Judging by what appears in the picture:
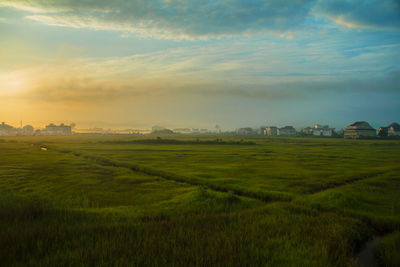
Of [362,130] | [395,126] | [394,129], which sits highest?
[395,126]

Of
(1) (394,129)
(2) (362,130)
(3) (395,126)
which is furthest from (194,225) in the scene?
(3) (395,126)

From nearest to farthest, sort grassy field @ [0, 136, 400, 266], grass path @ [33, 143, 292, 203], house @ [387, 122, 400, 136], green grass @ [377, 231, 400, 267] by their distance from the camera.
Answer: grassy field @ [0, 136, 400, 266], green grass @ [377, 231, 400, 267], grass path @ [33, 143, 292, 203], house @ [387, 122, 400, 136]

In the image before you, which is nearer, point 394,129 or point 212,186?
point 212,186

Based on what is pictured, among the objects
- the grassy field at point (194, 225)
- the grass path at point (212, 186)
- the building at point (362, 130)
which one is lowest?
the grass path at point (212, 186)

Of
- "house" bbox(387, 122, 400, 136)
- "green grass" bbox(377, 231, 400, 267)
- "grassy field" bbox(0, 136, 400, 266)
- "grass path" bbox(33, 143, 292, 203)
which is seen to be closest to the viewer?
"grassy field" bbox(0, 136, 400, 266)

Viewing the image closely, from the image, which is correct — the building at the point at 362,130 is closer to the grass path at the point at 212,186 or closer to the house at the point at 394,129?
the house at the point at 394,129

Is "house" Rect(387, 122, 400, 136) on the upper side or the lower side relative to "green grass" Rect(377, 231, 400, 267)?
upper

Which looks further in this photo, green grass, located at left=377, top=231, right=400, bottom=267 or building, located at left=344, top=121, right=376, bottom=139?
building, located at left=344, top=121, right=376, bottom=139

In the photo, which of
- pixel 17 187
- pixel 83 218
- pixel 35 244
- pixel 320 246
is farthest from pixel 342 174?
pixel 17 187

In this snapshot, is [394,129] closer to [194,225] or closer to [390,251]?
[390,251]

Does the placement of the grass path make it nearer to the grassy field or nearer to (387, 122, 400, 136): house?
the grassy field

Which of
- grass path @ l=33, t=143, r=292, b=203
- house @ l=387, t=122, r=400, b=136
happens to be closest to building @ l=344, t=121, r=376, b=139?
house @ l=387, t=122, r=400, b=136

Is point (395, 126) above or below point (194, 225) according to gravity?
above

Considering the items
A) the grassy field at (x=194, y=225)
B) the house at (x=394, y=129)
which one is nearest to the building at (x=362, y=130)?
the house at (x=394, y=129)
